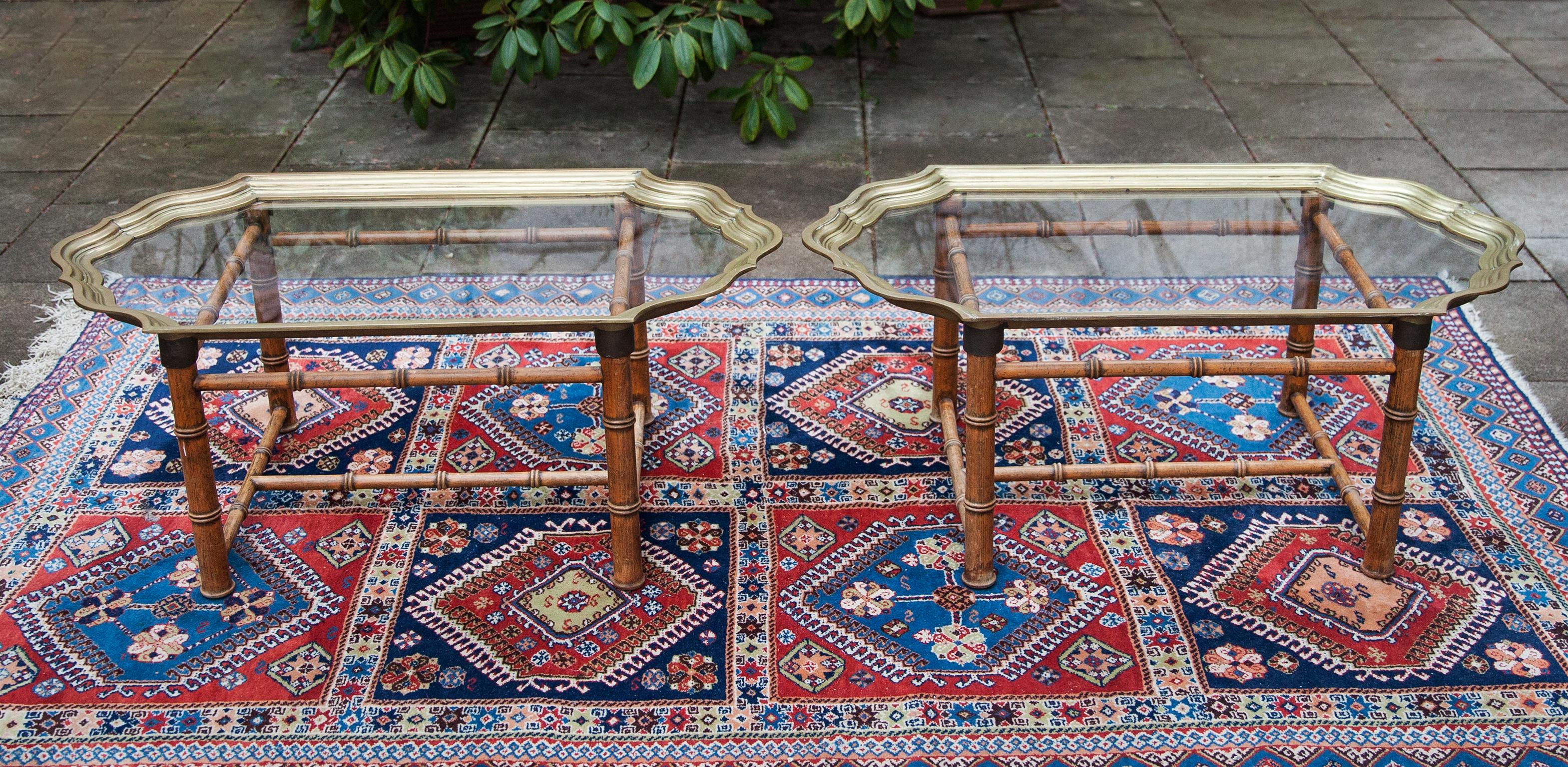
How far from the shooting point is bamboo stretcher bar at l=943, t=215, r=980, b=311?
2482 mm

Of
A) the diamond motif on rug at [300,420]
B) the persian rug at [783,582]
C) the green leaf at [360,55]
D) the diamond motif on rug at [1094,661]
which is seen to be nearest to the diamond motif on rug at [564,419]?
the persian rug at [783,582]

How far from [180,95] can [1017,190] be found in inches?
143

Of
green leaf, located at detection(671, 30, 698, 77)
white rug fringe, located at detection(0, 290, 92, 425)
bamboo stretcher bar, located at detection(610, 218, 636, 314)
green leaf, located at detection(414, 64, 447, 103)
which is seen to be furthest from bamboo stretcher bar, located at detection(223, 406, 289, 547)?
green leaf, located at detection(671, 30, 698, 77)

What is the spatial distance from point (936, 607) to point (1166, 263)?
0.81 m

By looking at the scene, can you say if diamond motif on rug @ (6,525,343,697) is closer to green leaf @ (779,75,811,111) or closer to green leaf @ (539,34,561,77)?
green leaf @ (539,34,561,77)

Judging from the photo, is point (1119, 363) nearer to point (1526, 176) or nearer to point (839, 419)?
point (839, 419)

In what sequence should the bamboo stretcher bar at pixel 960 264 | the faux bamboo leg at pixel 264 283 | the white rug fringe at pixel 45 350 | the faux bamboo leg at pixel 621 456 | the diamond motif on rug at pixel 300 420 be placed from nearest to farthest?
the faux bamboo leg at pixel 621 456 < the bamboo stretcher bar at pixel 960 264 < the faux bamboo leg at pixel 264 283 < the diamond motif on rug at pixel 300 420 < the white rug fringe at pixel 45 350

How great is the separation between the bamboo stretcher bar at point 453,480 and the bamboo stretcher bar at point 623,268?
35cm

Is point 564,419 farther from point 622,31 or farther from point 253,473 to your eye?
point 622,31

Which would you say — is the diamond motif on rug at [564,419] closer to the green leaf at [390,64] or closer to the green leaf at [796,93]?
the green leaf at [796,93]

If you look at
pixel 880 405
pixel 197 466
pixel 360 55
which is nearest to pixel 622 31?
pixel 360 55

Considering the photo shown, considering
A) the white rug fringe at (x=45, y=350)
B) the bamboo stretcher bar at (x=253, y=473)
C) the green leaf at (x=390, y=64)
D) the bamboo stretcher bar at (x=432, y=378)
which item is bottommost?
the white rug fringe at (x=45, y=350)

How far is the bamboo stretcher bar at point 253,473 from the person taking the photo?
2.65 meters

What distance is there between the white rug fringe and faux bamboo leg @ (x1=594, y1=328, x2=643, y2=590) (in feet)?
5.20
